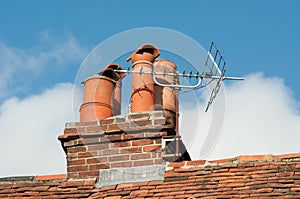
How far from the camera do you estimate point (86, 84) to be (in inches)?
405

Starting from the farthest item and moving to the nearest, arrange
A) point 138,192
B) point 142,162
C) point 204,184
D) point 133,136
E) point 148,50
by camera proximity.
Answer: point 148,50 → point 133,136 → point 142,162 → point 138,192 → point 204,184

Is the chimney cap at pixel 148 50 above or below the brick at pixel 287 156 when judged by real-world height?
above

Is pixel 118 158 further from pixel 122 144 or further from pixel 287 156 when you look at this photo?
pixel 287 156

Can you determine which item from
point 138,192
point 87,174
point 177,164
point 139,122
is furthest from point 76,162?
point 177,164

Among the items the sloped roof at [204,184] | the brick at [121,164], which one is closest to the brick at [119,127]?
the brick at [121,164]

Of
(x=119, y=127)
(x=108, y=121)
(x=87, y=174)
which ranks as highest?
(x=108, y=121)

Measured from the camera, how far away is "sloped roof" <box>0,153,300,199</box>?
7.80m

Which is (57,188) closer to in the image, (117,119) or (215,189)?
(117,119)

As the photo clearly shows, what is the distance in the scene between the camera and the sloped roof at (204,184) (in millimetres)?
7805

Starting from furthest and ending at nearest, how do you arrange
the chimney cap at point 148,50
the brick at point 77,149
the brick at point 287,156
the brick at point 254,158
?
the chimney cap at point 148,50 → the brick at point 77,149 → the brick at point 254,158 → the brick at point 287,156

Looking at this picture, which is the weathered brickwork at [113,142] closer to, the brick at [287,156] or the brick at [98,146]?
the brick at [98,146]

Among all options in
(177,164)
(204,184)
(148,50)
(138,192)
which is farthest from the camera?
(148,50)

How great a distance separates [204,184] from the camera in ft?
26.8

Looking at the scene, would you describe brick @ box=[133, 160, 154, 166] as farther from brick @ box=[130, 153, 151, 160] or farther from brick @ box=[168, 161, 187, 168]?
brick @ box=[168, 161, 187, 168]
